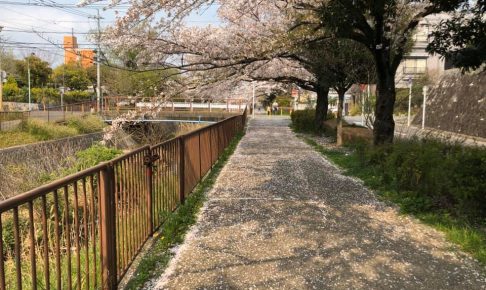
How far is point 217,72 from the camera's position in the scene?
1191 cm

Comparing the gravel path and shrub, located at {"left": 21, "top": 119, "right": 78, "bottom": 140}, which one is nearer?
the gravel path

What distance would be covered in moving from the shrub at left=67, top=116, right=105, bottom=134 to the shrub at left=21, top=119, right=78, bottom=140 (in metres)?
2.48

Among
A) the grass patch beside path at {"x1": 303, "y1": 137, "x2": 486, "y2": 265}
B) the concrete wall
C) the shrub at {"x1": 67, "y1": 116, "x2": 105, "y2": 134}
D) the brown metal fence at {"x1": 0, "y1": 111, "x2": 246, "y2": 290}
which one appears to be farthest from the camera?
the shrub at {"x1": 67, "y1": 116, "x2": 105, "y2": 134}

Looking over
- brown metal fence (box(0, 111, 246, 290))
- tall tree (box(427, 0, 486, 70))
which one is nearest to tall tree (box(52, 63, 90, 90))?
brown metal fence (box(0, 111, 246, 290))

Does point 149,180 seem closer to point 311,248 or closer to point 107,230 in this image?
point 107,230

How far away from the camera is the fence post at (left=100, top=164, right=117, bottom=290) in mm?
3256

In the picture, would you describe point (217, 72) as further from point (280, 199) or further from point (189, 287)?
point (189, 287)

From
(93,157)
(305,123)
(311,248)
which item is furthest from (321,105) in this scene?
(311,248)

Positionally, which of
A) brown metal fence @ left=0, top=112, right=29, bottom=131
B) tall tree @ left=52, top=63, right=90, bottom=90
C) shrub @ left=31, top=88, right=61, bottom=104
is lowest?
brown metal fence @ left=0, top=112, right=29, bottom=131

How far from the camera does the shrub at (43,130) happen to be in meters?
19.7

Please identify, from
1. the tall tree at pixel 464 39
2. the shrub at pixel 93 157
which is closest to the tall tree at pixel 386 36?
the tall tree at pixel 464 39

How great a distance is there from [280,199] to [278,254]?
2611 millimetres

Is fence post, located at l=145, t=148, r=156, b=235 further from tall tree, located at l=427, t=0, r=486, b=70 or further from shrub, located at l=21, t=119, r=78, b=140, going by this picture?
shrub, located at l=21, t=119, r=78, b=140

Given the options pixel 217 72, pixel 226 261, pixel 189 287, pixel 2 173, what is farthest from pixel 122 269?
pixel 217 72
